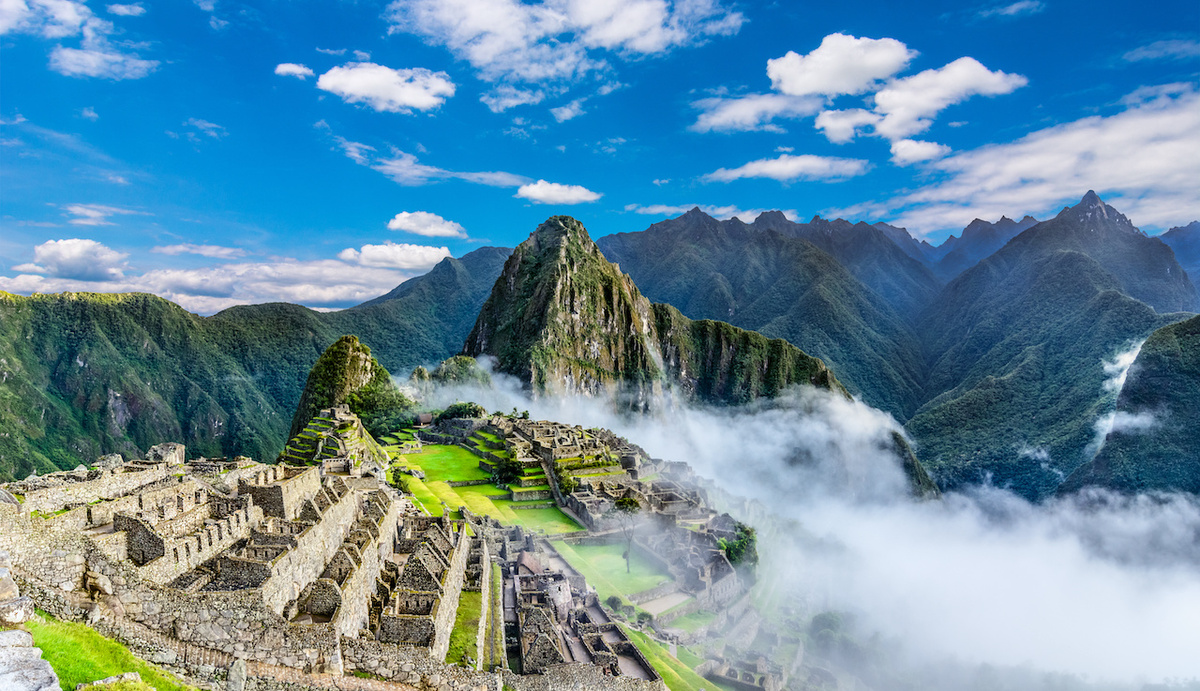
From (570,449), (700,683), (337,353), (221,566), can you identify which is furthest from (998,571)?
(221,566)

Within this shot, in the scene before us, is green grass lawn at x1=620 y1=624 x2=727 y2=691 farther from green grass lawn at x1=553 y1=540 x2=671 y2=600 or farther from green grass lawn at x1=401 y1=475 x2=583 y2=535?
green grass lawn at x1=401 y1=475 x2=583 y2=535

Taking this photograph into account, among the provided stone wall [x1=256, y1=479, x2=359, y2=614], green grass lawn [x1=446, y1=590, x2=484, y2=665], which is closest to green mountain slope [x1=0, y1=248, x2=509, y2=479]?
stone wall [x1=256, y1=479, x2=359, y2=614]

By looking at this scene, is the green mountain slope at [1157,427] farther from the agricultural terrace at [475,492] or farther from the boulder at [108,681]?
the boulder at [108,681]

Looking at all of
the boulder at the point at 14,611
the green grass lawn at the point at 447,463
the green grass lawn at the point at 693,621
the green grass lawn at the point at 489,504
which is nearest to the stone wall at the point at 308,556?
the boulder at the point at 14,611

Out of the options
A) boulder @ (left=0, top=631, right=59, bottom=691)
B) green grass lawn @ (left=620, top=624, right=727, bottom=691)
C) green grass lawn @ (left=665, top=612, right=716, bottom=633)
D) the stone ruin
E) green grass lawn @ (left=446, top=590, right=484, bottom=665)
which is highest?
boulder @ (left=0, top=631, right=59, bottom=691)

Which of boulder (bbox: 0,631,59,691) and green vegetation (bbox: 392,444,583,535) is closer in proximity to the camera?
boulder (bbox: 0,631,59,691)

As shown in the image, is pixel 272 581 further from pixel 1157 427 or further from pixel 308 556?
pixel 1157 427

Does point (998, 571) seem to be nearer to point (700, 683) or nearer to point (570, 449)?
point (570, 449)
